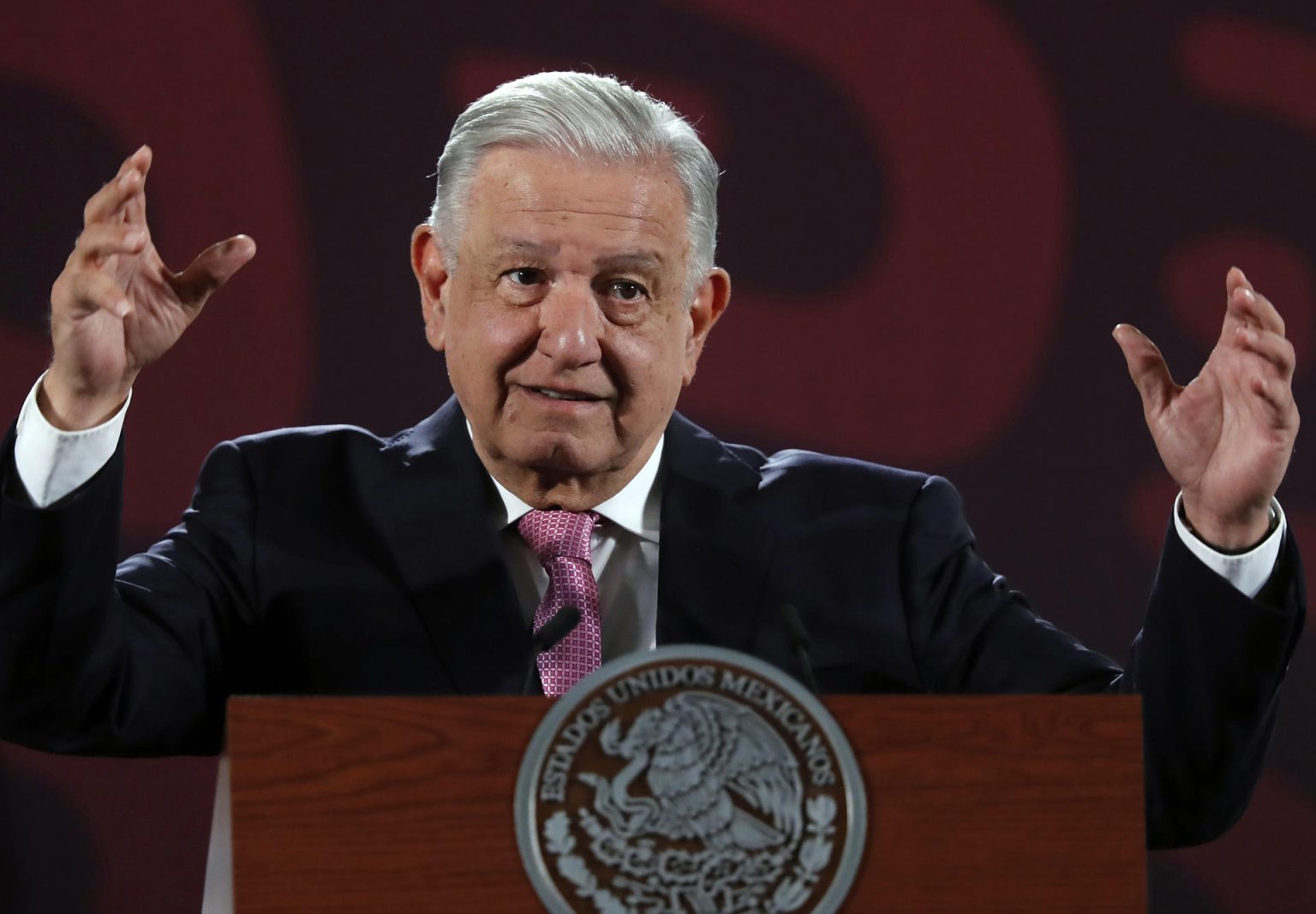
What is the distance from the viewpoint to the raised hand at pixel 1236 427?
5.02ft

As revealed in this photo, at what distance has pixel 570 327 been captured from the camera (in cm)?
187

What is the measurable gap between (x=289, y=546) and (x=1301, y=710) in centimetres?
177

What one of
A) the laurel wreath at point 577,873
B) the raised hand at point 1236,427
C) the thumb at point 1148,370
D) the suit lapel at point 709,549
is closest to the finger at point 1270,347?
the raised hand at point 1236,427

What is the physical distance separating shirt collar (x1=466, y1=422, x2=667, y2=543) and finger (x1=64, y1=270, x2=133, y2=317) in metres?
0.61

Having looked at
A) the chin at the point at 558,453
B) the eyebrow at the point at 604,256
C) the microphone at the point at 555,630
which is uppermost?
the eyebrow at the point at 604,256

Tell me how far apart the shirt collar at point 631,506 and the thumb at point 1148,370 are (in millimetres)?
584

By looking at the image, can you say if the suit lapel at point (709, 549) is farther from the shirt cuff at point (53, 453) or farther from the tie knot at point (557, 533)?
the shirt cuff at point (53, 453)

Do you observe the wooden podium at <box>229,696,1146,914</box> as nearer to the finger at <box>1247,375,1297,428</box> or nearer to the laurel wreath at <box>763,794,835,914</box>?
the laurel wreath at <box>763,794,835,914</box>

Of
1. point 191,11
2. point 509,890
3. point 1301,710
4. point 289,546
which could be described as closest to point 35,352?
point 191,11

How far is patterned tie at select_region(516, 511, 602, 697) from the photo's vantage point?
177 cm

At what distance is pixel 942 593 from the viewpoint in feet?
6.43

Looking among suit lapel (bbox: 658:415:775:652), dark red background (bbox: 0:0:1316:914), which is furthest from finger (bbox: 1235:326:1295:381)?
dark red background (bbox: 0:0:1316:914)

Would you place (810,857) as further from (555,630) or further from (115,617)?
(115,617)

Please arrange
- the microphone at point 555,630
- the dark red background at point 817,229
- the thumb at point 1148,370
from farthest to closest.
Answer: the dark red background at point 817,229
the thumb at point 1148,370
the microphone at point 555,630
